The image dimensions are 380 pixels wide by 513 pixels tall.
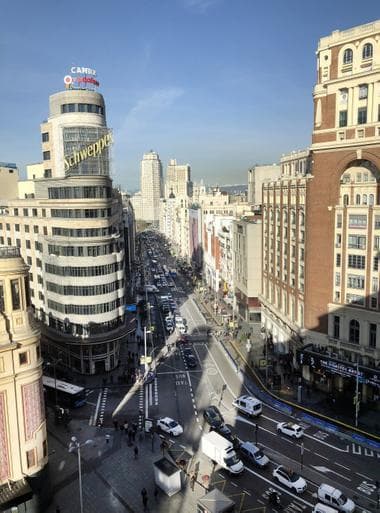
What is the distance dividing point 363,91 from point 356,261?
2135 cm

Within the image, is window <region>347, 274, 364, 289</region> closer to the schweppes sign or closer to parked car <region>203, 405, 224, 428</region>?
parked car <region>203, 405, 224, 428</region>

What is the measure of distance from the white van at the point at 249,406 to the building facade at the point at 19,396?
994 inches

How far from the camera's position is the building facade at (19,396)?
3538cm

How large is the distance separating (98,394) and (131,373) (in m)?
6.95

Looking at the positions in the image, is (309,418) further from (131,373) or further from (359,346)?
(131,373)

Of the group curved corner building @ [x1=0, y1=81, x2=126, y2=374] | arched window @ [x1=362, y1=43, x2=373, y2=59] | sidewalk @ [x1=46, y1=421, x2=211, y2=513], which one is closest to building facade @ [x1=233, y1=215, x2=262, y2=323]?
curved corner building @ [x1=0, y1=81, x2=126, y2=374]

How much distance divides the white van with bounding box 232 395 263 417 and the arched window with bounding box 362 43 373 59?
44.9 metres

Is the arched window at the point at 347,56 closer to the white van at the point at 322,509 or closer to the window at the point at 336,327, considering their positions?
the window at the point at 336,327

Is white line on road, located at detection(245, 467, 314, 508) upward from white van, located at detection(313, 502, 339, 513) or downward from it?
downward

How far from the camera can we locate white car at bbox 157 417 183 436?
4959 cm

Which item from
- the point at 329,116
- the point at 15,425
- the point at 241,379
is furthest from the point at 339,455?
the point at 329,116

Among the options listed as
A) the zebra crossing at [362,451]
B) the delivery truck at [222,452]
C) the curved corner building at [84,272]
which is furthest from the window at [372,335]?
the curved corner building at [84,272]

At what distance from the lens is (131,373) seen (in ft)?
222

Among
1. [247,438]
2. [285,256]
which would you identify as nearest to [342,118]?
[285,256]
